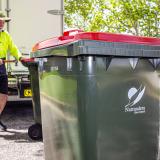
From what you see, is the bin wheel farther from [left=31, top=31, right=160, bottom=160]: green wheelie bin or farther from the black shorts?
[left=31, top=31, right=160, bottom=160]: green wheelie bin

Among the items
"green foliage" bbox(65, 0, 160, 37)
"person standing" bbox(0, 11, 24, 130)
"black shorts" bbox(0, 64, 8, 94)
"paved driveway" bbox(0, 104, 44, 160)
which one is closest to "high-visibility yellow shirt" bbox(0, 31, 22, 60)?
"person standing" bbox(0, 11, 24, 130)

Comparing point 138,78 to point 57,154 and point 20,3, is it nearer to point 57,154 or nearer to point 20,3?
point 57,154

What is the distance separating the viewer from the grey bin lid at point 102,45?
10.5ft

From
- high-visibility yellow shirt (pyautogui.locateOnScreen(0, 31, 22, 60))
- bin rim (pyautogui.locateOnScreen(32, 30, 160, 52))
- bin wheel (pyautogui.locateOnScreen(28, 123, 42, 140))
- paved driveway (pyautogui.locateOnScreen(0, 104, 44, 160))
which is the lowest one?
paved driveway (pyautogui.locateOnScreen(0, 104, 44, 160))

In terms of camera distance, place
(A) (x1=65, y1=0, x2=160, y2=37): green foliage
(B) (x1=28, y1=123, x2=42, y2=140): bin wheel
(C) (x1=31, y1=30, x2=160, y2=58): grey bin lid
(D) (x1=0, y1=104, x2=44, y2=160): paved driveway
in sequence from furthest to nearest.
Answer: (A) (x1=65, y1=0, x2=160, y2=37): green foliage < (B) (x1=28, y1=123, x2=42, y2=140): bin wheel < (D) (x1=0, y1=104, x2=44, y2=160): paved driveway < (C) (x1=31, y1=30, x2=160, y2=58): grey bin lid

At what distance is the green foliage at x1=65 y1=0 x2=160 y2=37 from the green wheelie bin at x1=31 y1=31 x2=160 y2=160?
10934mm

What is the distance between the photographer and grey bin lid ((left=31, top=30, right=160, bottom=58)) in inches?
126

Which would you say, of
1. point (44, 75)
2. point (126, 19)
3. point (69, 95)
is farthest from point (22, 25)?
point (126, 19)

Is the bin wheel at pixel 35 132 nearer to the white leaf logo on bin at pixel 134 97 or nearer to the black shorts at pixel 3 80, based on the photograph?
the black shorts at pixel 3 80

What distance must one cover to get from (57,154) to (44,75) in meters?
0.77

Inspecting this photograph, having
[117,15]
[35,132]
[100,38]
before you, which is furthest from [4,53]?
[117,15]

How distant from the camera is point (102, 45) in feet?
10.6

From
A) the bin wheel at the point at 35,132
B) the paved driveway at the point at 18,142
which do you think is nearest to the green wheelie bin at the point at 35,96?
the bin wheel at the point at 35,132

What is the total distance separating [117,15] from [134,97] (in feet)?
44.1
